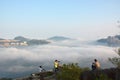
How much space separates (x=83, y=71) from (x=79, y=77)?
2.82 ft

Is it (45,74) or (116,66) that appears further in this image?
(45,74)

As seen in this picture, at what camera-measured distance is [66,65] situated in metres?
54.1

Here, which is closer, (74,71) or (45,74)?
(74,71)

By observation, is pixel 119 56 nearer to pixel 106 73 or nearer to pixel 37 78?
pixel 106 73

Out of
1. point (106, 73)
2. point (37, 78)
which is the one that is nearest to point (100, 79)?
point (106, 73)

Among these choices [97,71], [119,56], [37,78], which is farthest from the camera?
[37,78]

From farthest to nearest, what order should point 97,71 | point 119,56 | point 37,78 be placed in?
point 37,78, point 97,71, point 119,56

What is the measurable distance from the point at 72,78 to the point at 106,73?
14.5ft

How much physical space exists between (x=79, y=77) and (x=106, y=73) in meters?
4.36

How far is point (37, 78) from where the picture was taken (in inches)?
2463

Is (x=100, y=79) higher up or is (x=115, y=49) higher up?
(x=115, y=49)

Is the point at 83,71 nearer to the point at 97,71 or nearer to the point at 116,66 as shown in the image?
the point at 97,71

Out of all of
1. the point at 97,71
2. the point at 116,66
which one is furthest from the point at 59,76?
the point at 116,66

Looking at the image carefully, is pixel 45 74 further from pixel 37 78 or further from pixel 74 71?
pixel 74 71
